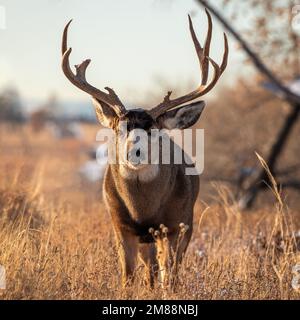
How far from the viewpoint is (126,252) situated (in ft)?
25.3

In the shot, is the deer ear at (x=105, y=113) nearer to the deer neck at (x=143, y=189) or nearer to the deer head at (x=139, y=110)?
the deer head at (x=139, y=110)

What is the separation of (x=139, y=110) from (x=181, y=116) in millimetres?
568

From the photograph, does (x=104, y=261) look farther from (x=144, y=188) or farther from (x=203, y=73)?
(x=203, y=73)

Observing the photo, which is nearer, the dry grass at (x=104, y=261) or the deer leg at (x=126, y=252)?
the dry grass at (x=104, y=261)

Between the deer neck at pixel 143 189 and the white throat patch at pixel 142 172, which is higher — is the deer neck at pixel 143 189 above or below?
below

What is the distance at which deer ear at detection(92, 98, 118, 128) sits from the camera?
7918mm

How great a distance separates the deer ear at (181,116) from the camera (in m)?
7.94

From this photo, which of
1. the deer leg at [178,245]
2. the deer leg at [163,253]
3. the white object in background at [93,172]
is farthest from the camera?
the white object in background at [93,172]

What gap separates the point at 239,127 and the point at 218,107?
166 centimetres

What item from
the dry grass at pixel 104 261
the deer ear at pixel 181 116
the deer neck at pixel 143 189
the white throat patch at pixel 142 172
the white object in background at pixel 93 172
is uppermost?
the white object in background at pixel 93 172

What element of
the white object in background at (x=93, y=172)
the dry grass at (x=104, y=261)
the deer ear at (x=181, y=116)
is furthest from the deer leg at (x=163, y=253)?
the white object in background at (x=93, y=172)

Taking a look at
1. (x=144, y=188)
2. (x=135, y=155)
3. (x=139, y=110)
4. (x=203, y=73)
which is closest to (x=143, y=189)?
(x=144, y=188)

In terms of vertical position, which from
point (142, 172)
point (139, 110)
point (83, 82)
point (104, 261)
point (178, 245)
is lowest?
point (104, 261)
